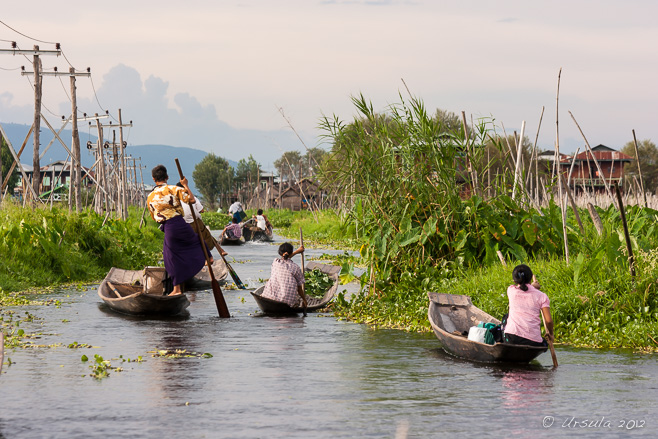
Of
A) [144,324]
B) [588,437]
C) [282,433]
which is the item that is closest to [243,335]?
[144,324]

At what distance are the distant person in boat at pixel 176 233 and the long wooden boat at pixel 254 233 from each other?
78.5ft

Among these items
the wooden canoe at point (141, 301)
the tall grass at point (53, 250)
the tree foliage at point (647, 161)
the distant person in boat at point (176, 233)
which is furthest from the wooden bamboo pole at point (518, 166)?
the tree foliage at point (647, 161)

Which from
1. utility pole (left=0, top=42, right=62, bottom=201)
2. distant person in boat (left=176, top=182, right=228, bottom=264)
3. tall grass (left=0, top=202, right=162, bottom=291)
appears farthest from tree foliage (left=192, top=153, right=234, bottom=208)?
distant person in boat (left=176, top=182, right=228, bottom=264)

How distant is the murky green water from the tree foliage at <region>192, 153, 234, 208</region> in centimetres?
10959

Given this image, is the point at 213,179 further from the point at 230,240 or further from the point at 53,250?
the point at 53,250

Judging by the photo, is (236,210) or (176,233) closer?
(176,233)

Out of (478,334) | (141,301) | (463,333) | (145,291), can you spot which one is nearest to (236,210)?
(145,291)

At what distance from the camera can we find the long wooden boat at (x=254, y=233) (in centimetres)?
3928

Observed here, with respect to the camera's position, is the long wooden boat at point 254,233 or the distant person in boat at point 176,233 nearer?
the distant person in boat at point 176,233

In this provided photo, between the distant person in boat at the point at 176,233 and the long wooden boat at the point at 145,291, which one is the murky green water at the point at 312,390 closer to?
the long wooden boat at the point at 145,291

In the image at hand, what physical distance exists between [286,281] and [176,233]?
211 cm

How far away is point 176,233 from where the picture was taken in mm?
14953

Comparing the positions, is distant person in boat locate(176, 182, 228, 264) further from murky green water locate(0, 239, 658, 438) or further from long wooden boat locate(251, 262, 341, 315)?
murky green water locate(0, 239, 658, 438)

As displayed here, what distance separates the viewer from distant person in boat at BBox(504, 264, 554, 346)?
9656mm
